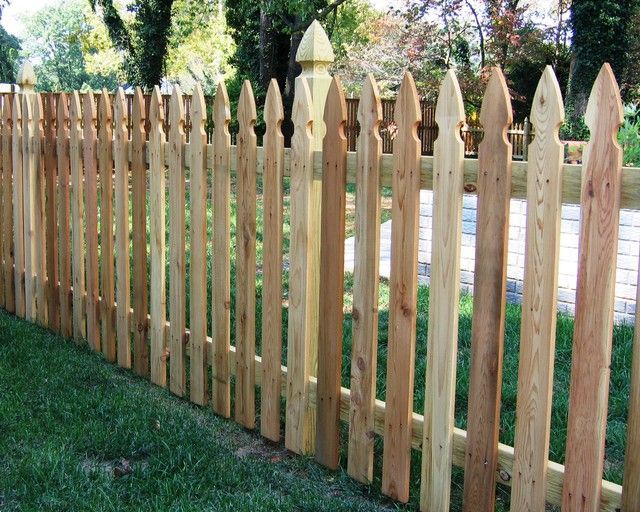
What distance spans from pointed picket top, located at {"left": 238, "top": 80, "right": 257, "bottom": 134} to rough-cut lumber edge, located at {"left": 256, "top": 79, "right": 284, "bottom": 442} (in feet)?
0.29

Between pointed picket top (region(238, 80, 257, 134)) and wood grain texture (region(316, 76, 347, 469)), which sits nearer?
wood grain texture (region(316, 76, 347, 469))

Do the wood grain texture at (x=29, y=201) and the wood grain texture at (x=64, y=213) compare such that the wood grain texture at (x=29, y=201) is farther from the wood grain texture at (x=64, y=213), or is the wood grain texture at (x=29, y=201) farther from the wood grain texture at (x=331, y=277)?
the wood grain texture at (x=331, y=277)

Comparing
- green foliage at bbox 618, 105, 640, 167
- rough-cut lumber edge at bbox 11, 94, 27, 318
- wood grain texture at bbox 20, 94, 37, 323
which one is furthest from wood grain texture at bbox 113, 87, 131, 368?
green foliage at bbox 618, 105, 640, 167

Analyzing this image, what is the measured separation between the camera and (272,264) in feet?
12.4

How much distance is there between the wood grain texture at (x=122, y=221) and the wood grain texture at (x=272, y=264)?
135cm

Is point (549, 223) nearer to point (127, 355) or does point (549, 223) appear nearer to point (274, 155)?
point (274, 155)

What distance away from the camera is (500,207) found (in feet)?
8.96

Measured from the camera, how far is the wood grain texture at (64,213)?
17.4 feet

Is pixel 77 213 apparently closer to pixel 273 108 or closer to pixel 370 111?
pixel 273 108

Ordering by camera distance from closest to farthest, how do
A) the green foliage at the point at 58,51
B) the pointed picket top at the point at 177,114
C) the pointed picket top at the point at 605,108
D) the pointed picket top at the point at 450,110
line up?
the pointed picket top at the point at 605,108, the pointed picket top at the point at 450,110, the pointed picket top at the point at 177,114, the green foliage at the point at 58,51

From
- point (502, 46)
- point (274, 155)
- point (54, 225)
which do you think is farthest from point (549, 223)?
point (502, 46)

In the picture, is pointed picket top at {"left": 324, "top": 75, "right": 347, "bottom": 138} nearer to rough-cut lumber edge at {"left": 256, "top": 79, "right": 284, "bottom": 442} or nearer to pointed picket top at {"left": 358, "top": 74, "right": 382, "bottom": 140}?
pointed picket top at {"left": 358, "top": 74, "right": 382, "bottom": 140}

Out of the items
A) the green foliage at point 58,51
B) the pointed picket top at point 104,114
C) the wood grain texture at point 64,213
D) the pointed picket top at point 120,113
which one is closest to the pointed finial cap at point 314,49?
the pointed picket top at point 120,113

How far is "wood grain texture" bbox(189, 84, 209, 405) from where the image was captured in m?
4.14
